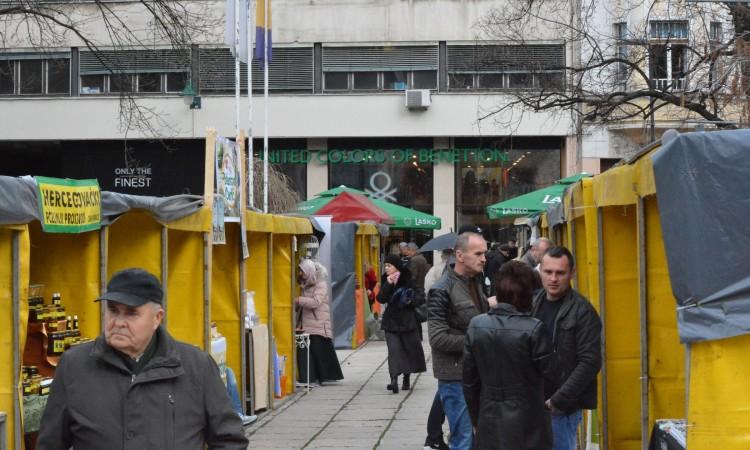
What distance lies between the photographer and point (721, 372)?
17.5 ft

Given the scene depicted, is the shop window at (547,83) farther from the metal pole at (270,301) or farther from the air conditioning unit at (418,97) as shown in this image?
the air conditioning unit at (418,97)

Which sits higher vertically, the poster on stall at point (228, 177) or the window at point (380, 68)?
the window at point (380, 68)

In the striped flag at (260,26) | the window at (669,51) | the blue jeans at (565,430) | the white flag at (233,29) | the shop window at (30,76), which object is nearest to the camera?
the blue jeans at (565,430)

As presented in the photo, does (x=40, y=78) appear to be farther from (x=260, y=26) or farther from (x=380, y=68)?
(x=260, y=26)

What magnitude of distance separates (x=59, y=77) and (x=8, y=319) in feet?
104

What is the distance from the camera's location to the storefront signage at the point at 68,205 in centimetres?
743

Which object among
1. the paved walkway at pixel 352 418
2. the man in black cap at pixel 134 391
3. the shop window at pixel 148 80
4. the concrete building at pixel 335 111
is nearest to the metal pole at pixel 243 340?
the paved walkway at pixel 352 418

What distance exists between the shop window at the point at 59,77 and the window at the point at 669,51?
22.6m

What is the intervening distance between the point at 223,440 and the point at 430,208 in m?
33.3

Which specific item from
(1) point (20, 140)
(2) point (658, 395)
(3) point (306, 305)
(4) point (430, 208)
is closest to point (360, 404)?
(3) point (306, 305)

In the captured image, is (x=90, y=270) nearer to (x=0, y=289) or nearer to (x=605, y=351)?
(x=0, y=289)

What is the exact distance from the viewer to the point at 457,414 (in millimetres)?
9117

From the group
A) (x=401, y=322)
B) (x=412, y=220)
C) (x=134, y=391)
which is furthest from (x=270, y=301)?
(x=412, y=220)

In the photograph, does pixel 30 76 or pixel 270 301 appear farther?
pixel 30 76
